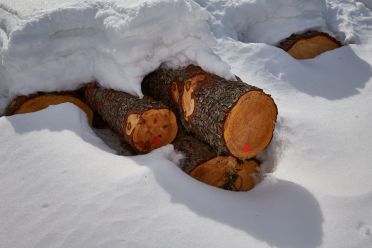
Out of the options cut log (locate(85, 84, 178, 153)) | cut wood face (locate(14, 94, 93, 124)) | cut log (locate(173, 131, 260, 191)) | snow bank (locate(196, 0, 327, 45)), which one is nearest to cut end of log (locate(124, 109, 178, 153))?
cut log (locate(85, 84, 178, 153))

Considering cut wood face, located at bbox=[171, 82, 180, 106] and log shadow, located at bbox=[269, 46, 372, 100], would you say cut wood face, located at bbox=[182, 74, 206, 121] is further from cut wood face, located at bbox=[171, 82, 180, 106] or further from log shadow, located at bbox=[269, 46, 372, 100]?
log shadow, located at bbox=[269, 46, 372, 100]

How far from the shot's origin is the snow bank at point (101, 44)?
9.81ft

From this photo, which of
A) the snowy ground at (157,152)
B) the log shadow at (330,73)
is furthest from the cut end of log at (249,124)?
the log shadow at (330,73)

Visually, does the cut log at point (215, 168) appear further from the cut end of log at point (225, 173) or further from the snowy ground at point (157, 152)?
the snowy ground at point (157, 152)

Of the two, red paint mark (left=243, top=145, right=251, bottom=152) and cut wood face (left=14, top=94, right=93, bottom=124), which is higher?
red paint mark (left=243, top=145, right=251, bottom=152)

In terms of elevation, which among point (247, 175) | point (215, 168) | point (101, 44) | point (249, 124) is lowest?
point (247, 175)

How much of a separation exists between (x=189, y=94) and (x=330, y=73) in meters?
1.96

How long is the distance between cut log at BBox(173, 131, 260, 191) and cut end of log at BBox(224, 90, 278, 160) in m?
0.15

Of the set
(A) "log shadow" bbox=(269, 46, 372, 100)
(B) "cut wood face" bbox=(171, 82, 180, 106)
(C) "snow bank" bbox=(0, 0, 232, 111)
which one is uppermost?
(C) "snow bank" bbox=(0, 0, 232, 111)

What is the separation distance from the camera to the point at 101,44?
321cm

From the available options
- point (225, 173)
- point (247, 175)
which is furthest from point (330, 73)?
point (225, 173)

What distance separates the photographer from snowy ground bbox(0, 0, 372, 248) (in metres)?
2.10

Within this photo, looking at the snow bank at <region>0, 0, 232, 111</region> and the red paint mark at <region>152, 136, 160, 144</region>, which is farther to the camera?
the snow bank at <region>0, 0, 232, 111</region>

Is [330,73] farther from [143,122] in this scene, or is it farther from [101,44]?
[101,44]
